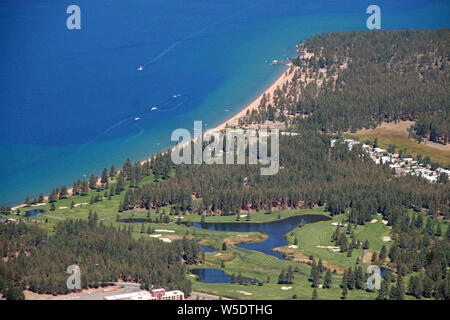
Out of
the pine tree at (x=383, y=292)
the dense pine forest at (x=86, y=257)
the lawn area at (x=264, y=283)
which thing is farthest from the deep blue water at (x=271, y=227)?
the pine tree at (x=383, y=292)

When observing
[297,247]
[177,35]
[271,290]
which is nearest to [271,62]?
[177,35]

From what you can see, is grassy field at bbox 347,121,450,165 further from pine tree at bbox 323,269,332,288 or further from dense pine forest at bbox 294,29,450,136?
pine tree at bbox 323,269,332,288

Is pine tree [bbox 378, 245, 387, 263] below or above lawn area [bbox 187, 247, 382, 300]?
above

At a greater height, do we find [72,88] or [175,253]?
[72,88]

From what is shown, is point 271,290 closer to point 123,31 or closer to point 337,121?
point 337,121

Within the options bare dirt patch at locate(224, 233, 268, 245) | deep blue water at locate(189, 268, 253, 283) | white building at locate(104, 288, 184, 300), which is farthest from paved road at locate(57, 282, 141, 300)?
bare dirt patch at locate(224, 233, 268, 245)

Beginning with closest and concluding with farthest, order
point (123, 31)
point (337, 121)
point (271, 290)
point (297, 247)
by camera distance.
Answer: point (271, 290) → point (297, 247) → point (337, 121) → point (123, 31)
